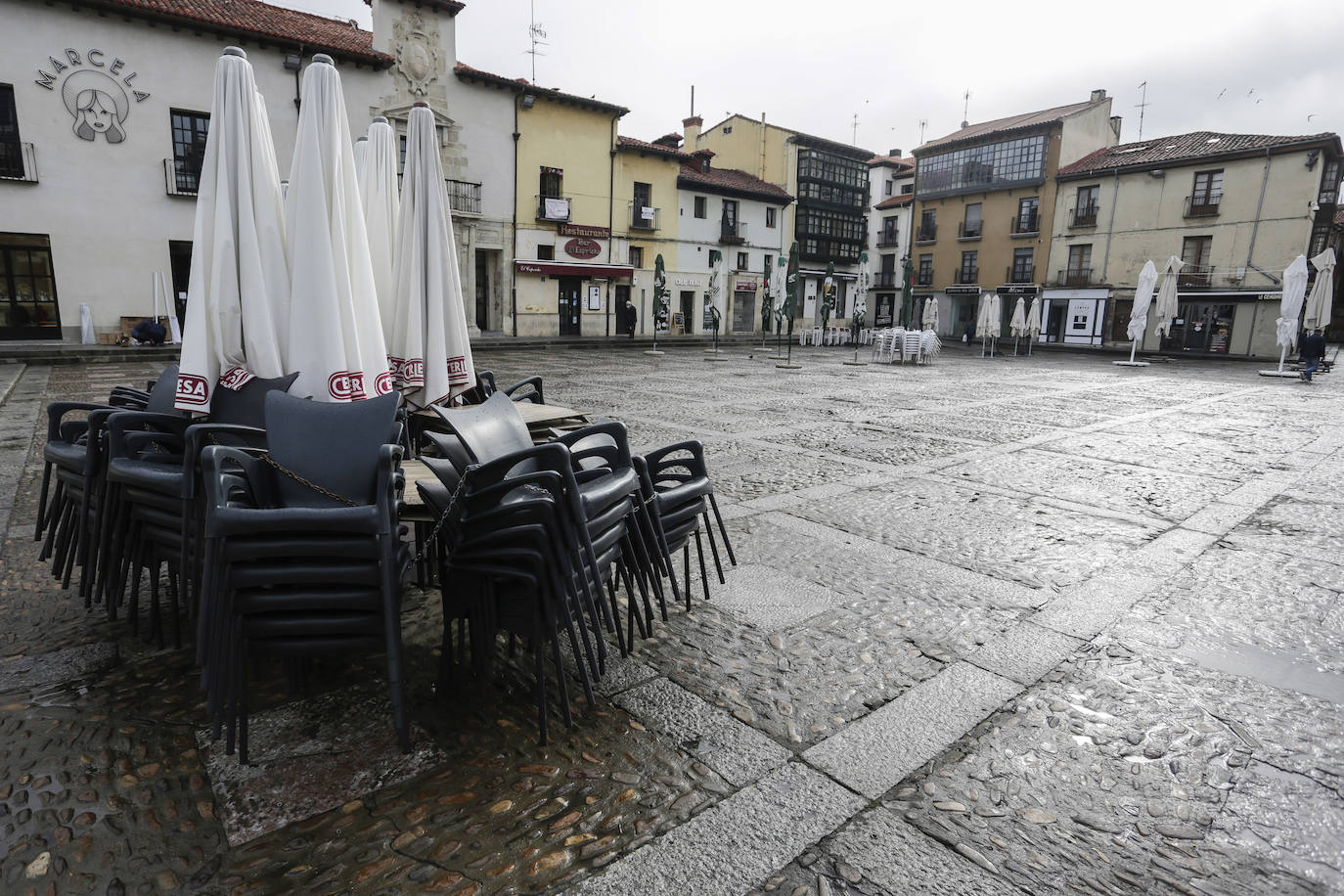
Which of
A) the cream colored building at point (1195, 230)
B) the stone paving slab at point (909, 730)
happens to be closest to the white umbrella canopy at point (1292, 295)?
the cream colored building at point (1195, 230)

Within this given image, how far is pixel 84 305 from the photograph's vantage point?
1825cm

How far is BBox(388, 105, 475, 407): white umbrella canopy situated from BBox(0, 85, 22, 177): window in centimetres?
2042

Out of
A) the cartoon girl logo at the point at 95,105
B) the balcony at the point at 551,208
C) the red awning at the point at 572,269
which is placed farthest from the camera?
the balcony at the point at 551,208

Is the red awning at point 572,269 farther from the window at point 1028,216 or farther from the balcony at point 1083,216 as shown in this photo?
the balcony at point 1083,216

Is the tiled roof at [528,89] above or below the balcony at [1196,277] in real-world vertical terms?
above

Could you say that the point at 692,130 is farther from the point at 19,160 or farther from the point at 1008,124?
the point at 19,160

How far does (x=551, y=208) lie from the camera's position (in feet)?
93.4

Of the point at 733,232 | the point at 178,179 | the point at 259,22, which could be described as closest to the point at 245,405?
the point at 178,179

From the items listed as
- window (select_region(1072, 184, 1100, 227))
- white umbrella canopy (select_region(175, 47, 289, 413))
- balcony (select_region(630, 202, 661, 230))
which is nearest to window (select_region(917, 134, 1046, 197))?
window (select_region(1072, 184, 1100, 227))

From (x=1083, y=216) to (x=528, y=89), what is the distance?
28037mm

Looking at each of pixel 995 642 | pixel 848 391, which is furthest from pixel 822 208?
pixel 995 642

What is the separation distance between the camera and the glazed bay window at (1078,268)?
117 feet

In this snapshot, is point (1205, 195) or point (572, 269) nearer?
point (572, 269)

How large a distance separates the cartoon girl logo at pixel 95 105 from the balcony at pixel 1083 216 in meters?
39.6
